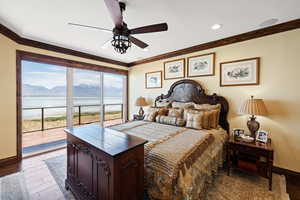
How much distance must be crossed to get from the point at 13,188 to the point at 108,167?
1914mm

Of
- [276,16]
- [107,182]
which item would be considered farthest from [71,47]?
[276,16]

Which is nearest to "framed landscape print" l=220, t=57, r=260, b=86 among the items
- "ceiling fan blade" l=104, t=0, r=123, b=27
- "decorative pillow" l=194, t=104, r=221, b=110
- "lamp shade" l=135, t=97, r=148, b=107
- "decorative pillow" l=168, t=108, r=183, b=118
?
"decorative pillow" l=194, t=104, r=221, b=110

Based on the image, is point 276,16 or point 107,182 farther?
point 276,16

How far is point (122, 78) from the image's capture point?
17.1 ft

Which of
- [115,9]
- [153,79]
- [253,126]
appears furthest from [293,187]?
[153,79]

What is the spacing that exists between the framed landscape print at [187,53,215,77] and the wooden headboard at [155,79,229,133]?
0.82ft

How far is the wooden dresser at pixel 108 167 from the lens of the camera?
3.90 feet

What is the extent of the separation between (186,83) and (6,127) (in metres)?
3.99

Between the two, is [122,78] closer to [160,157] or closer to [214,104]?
[214,104]

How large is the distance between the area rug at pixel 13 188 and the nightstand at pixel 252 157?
10.3 ft

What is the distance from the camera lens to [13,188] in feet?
6.41

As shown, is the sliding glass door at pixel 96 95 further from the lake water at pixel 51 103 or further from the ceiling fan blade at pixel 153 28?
the ceiling fan blade at pixel 153 28

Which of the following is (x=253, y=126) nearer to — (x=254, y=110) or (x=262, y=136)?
(x=262, y=136)

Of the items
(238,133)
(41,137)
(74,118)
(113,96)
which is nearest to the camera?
(238,133)
